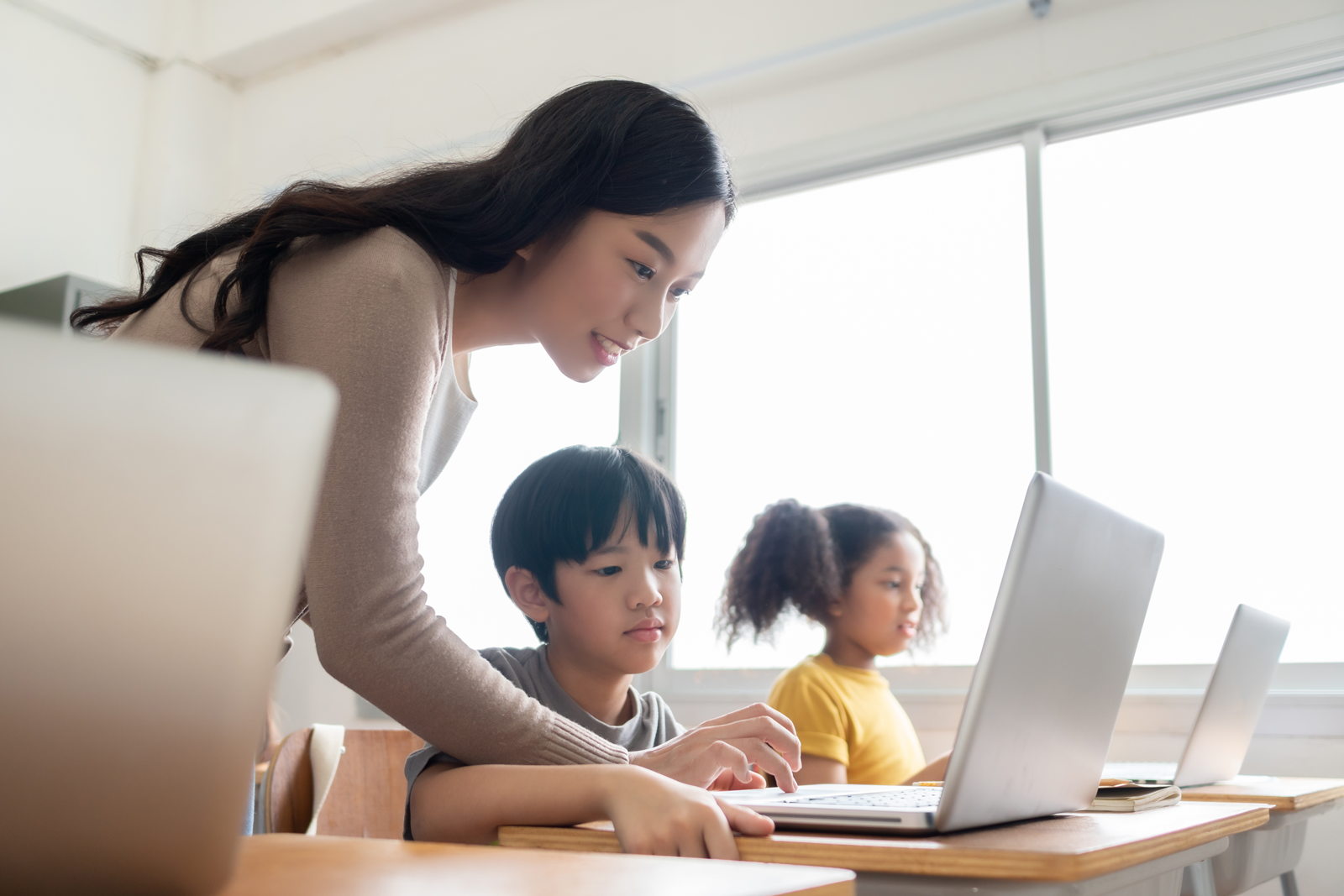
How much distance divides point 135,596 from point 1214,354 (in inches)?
99.3

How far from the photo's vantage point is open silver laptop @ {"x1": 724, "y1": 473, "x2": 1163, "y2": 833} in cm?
61

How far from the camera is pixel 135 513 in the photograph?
23cm

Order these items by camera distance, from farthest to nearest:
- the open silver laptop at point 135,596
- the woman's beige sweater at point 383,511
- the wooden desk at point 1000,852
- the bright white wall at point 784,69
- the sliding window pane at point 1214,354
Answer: the bright white wall at point 784,69, the sliding window pane at point 1214,354, the woman's beige sweater at point 383,511, the wooden desk at point 1000,852, the open silver laptop at point 135,596

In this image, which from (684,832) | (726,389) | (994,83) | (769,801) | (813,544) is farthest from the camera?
(726,389)

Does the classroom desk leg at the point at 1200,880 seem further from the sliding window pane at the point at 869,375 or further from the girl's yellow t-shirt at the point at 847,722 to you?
the sliding window pane at the point at 869,375

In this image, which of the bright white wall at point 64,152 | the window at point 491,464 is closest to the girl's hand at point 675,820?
the window at point 491,464

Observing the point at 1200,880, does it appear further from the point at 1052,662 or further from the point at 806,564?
the point at 806,564

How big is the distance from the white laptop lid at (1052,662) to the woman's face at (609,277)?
0.54m

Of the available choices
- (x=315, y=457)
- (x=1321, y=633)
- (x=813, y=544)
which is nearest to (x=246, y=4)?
(x=813, y=544)

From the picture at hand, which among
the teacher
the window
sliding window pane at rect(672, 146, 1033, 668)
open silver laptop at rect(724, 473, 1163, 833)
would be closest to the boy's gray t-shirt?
the teacher

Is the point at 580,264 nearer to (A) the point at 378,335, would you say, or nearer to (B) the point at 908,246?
(A) the point at 378,335

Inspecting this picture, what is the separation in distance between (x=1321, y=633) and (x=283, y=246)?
2156 mm

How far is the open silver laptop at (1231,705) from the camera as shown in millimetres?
1282

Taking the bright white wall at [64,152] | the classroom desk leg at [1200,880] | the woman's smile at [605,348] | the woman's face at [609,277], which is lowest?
the classroom desk leg at [1200,880]
